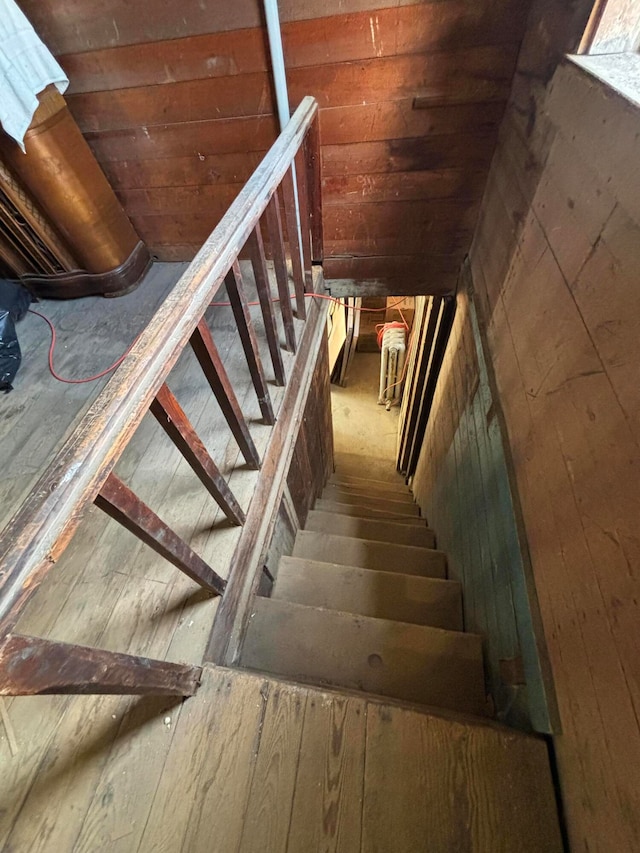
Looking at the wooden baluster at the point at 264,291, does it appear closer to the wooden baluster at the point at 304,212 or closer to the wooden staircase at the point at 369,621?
the wooden baluster at the point at 304,212

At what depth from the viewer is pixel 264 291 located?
1.24m

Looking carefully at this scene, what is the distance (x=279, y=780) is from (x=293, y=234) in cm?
175

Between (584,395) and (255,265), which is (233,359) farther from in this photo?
(584,395)

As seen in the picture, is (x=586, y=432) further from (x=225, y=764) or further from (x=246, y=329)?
(x=225, y=764)

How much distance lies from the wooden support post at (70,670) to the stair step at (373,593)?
937 mm

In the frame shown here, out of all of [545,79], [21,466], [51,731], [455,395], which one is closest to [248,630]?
[51,731]

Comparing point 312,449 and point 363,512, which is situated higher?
point 312,449

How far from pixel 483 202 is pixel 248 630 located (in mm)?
2249

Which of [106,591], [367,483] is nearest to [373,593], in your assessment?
[106,591]

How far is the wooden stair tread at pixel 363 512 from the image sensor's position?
9.49 feet

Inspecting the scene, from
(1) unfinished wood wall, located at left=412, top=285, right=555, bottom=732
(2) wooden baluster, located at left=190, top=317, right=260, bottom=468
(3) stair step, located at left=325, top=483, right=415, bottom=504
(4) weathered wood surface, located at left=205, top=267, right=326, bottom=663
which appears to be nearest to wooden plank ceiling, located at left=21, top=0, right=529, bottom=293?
(1) unfinished wood wall, located at left=412, top=285, right=555, bottom=732

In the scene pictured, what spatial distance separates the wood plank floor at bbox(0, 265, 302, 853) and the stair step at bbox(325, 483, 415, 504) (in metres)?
1.81

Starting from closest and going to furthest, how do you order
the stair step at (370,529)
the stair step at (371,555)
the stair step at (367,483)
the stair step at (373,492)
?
the stair step at (371,555) → the stair step at (370,529) → the stair step at (373,492) → the stair step at (367,483)

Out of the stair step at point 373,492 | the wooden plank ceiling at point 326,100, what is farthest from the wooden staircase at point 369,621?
the wooden plank ceiling at point 326,100
